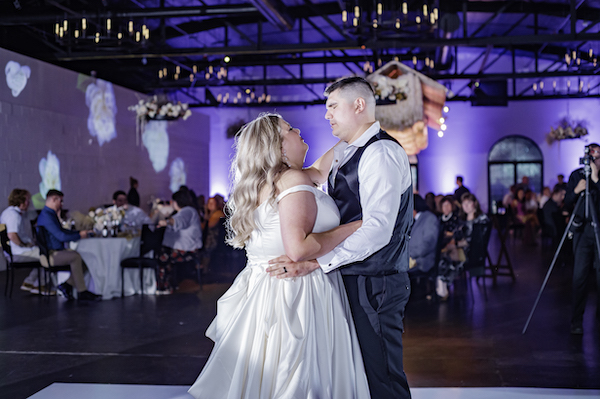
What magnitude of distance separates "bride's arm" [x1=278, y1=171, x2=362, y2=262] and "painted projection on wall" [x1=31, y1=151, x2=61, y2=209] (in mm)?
8982

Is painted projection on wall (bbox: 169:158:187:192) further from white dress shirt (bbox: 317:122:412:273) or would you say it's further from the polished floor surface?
white dress shirt (bbox: 317:122:412:273)

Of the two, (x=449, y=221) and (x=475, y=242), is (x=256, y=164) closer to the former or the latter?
(x=475, y=242)

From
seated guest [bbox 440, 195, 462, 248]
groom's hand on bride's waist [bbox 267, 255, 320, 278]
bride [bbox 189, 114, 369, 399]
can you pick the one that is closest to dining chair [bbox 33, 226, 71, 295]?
seated guest [bbox 440, 195, 462, 248]

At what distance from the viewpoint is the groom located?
211 cm

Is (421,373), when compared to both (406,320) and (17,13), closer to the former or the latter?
(406,320)

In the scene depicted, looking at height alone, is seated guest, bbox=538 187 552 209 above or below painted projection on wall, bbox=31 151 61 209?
below

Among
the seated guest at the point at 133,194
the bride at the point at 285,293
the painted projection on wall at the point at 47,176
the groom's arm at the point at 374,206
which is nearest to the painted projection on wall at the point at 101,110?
the seated guest at the point at 133,194

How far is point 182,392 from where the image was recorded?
3176mm

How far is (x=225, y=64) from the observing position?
14.0 meters

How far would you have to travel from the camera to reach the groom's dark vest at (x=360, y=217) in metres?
2.18

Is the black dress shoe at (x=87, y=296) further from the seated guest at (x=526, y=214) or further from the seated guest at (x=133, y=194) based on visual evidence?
the seated guest at (x=526, y=214)

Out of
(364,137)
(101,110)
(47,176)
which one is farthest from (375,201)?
(101,110)

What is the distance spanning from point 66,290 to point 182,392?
4.08 meters

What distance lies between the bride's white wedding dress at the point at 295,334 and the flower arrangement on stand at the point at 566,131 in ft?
50.9
